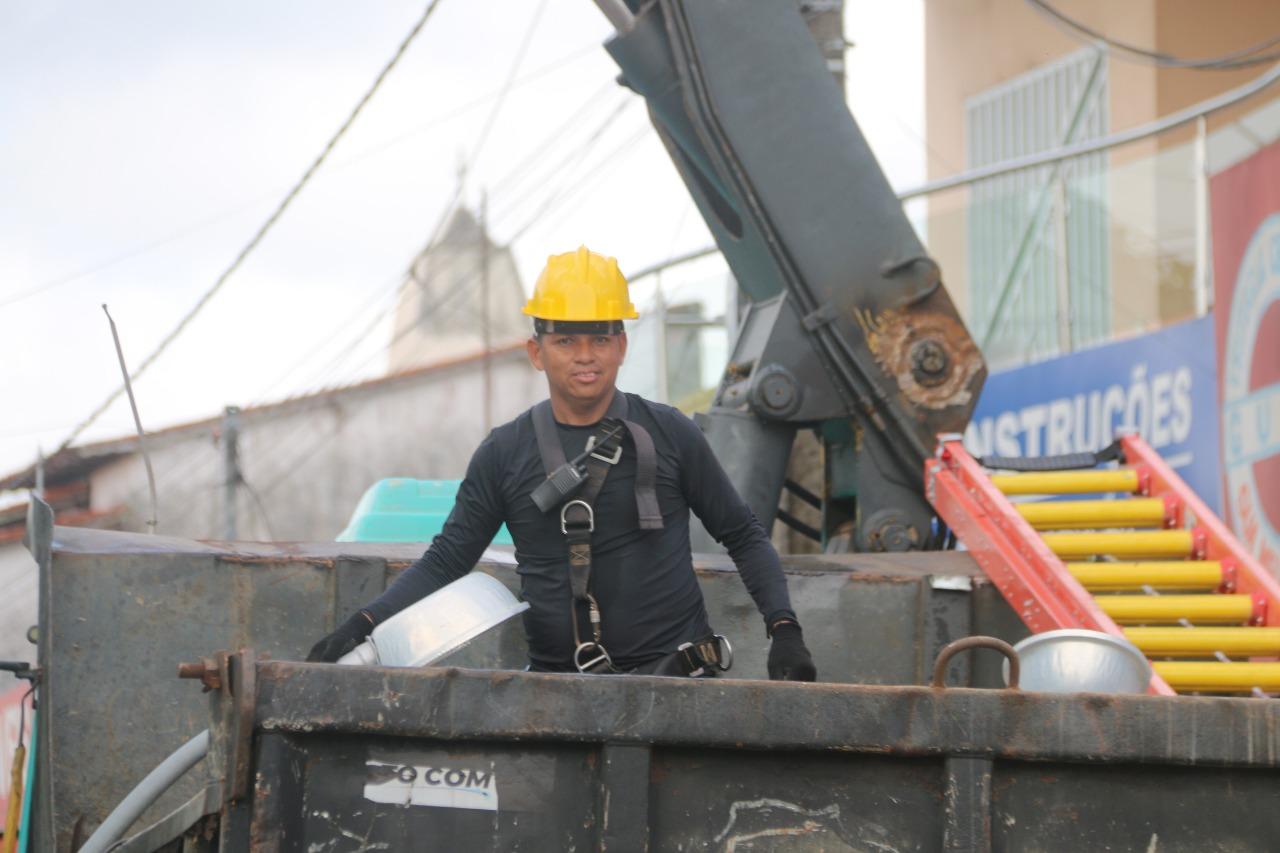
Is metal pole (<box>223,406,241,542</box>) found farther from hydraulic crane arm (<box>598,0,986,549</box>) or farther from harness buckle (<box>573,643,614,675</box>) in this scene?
harness buckle (<box>573,643,614,675</box>)

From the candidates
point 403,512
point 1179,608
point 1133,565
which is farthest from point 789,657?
point 403,512

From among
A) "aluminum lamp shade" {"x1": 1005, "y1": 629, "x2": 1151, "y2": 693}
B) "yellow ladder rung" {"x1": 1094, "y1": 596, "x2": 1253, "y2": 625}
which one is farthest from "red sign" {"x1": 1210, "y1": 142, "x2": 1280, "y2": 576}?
"aluminum lamp shade" {"x1": 1005, "y1": 629, "x2": 1151, "y2": 693}

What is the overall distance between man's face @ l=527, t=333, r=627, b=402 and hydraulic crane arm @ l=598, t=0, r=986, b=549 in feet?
7.84

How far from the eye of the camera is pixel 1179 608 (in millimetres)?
5363

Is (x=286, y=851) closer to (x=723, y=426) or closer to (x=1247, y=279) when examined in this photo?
(x=723, y=426)

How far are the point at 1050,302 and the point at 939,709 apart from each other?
7.25 meters

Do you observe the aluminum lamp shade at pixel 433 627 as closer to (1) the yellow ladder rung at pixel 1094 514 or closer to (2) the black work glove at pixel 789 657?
(2) the black work glove at pixel 789 657

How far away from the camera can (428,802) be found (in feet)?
9.34

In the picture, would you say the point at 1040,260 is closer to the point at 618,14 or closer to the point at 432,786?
the point at 618,14

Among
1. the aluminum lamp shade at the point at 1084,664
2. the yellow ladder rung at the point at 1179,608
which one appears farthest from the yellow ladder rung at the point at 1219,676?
the aluminum lamp shade at the point at 1084,664

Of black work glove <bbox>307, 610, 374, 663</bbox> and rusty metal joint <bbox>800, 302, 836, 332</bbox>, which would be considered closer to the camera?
black work glove <bbox>307, 610, 374, 663</bbox>

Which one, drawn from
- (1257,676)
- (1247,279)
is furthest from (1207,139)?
(1257,676)

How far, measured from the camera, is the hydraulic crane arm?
642cm

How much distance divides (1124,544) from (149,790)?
11.9ft
